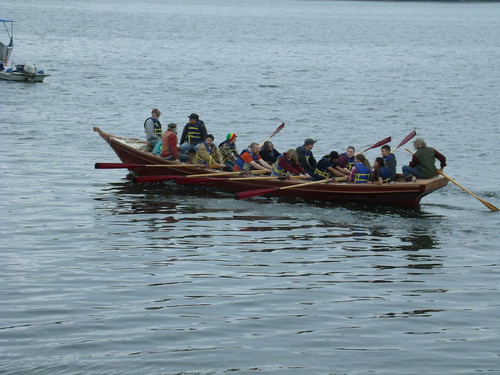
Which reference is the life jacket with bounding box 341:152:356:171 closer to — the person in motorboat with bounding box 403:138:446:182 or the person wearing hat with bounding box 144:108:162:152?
the person in motorboat with bounding box 403:138:446:182

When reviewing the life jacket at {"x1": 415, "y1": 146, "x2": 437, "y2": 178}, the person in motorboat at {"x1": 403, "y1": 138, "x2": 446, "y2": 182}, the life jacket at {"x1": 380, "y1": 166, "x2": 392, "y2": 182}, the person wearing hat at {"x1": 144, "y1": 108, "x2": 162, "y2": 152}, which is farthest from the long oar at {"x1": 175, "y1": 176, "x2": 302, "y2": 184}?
the life jacket at {"x1": 415, "y1": 146, "x2": 437, "y2": 178}

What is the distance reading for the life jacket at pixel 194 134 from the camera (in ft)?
80.2

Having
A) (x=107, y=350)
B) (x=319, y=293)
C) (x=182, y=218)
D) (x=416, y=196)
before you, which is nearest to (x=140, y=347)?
(x=107, y=350)

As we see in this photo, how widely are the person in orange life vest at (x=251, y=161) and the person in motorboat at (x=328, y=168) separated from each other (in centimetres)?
160

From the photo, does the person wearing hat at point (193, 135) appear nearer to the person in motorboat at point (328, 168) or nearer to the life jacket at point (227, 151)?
the life jacket at point (227, 151)

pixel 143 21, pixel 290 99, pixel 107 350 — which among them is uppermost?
pixel 143 21

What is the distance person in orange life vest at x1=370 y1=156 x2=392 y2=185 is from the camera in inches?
Result: 843

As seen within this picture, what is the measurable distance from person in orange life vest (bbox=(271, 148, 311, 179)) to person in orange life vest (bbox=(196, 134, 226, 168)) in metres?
1.79

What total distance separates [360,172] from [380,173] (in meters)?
0.52

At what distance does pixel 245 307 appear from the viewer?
46.5ft

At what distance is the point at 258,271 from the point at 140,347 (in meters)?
4.29

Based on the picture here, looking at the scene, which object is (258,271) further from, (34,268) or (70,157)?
(70,157)

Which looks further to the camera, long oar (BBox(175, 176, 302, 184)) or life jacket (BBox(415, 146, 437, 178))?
long oar (BBox(175, 176, 302, 184))

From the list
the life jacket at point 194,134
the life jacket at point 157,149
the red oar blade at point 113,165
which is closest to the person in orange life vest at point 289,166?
the life jacket at point 194,134
